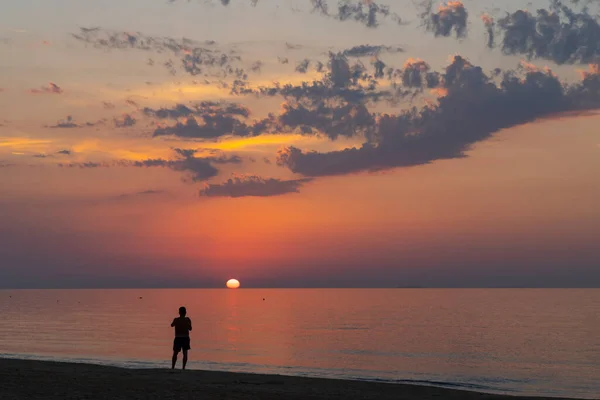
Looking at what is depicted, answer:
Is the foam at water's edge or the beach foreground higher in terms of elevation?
the beach foreground

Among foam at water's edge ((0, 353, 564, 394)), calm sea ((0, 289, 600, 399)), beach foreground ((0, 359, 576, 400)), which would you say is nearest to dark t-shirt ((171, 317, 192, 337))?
beach foreground ((0, 359, 576, 400))

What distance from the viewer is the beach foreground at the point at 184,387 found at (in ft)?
71.7

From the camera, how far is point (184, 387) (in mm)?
24031

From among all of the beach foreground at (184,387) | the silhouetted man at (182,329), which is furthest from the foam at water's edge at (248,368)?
the silhouetted man at (182,329)

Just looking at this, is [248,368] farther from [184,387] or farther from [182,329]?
[184,387]

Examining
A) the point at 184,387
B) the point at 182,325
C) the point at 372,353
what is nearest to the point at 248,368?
the point at 372,353

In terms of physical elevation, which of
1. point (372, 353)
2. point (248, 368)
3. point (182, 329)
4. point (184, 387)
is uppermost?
point (182, 329)

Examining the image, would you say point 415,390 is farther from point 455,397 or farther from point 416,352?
point 416,352

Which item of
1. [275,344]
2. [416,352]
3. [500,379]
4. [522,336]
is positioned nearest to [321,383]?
[500,379]

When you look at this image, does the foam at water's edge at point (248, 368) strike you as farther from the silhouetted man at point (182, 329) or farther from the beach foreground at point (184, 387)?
the silhouetted man at point (182, 329)

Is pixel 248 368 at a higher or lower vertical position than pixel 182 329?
lower

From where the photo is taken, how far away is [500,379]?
46000 mm

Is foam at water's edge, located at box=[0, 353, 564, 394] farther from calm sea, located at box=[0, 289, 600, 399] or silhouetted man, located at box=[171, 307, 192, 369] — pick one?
silhouetted man, located at box=[171, 307, 192, 369]

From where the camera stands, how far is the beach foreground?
21844 millimetres
